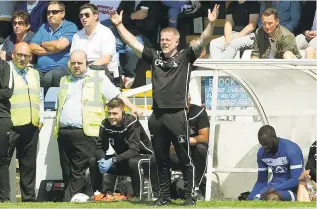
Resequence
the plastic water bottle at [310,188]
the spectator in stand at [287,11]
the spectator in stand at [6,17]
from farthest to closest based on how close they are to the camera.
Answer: the spectator in stand at [6,17] → the spectator in stand at [287,11] → the plastic water bottle at [310,188]

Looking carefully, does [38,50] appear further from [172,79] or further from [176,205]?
[176,205]

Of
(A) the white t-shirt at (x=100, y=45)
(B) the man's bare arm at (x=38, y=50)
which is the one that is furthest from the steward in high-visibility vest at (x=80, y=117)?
(B) the man's bare arm at (x=38, y=50)

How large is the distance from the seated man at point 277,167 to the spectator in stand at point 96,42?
2505 mm

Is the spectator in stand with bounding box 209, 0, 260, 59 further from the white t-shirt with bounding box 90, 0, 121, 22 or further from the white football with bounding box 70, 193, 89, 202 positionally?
the white football with bounding box 70, 193, 89, 202

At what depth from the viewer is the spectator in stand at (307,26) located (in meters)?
15.4

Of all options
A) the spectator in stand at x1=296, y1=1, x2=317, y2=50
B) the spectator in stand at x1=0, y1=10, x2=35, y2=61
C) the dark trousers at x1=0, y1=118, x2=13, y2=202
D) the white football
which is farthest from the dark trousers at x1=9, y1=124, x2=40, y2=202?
the spectator in stand at x1=296, y1=1, x2=317, y2=50

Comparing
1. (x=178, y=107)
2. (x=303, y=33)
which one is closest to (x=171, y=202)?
(x=178, y=107)

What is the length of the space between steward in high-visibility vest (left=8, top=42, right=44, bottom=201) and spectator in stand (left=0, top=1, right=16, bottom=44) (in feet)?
9.87

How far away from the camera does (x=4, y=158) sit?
13688 millimetres

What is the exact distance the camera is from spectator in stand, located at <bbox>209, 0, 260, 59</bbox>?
50.8ft

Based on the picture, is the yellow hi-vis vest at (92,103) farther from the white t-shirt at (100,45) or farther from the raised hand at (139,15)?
the raised hand at (139,15)

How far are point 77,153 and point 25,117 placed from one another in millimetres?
811

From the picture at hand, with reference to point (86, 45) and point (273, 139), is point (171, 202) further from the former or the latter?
point (86, 45)

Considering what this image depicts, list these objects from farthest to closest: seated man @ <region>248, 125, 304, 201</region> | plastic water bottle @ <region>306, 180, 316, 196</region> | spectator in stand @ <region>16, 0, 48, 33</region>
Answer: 1. spectator in stand @ <region>16, 0, 48, 33</region>
2. seated man @ <region>248, 125, 304, 201</region>
3. plastic water bottle @ <region>306, 180, 316, 196</region>
